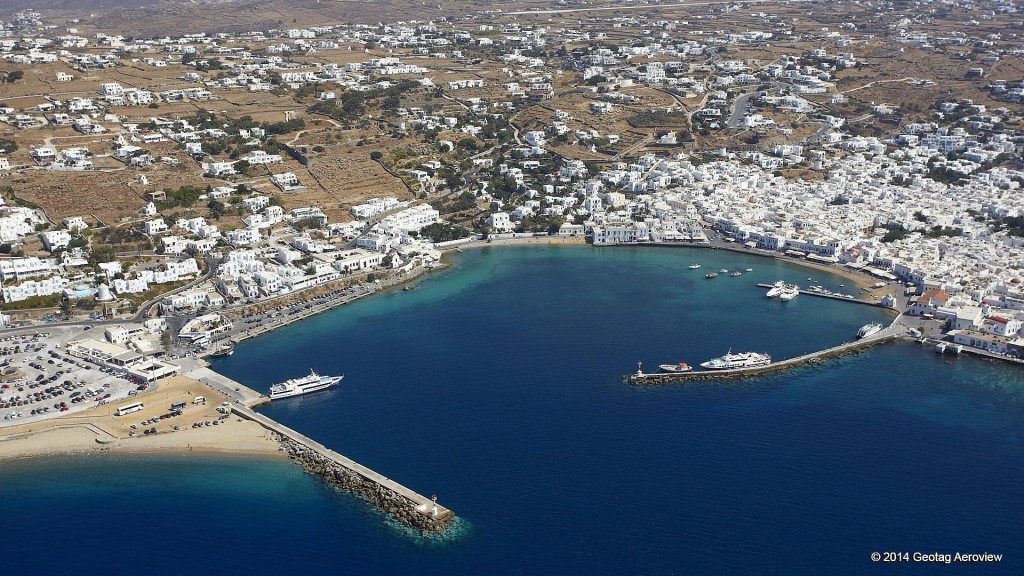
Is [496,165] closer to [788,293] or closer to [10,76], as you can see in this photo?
[788,293]

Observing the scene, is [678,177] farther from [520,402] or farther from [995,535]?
[995,535]

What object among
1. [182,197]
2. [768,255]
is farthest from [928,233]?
[182,197]

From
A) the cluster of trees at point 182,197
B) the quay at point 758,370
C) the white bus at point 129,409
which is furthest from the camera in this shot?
the cluster of trees at point 182,197

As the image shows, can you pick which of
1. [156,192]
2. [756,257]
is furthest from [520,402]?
[156,192]

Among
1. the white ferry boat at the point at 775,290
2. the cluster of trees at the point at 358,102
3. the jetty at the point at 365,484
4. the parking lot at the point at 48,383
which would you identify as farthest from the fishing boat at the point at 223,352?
the cluster of trees at the point at 358,102

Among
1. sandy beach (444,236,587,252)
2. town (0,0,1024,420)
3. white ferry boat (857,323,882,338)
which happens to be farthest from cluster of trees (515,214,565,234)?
white ferry boat (857,323,882,338)

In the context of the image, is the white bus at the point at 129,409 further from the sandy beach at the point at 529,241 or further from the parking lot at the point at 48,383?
the sandy beach at the point at 529,241

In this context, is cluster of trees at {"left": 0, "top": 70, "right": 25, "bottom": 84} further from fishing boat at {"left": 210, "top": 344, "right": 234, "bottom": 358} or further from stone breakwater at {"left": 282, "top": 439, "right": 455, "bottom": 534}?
stone breakwater at {"left": 282, "top": 439, "right": 455, "bottom": 534}
